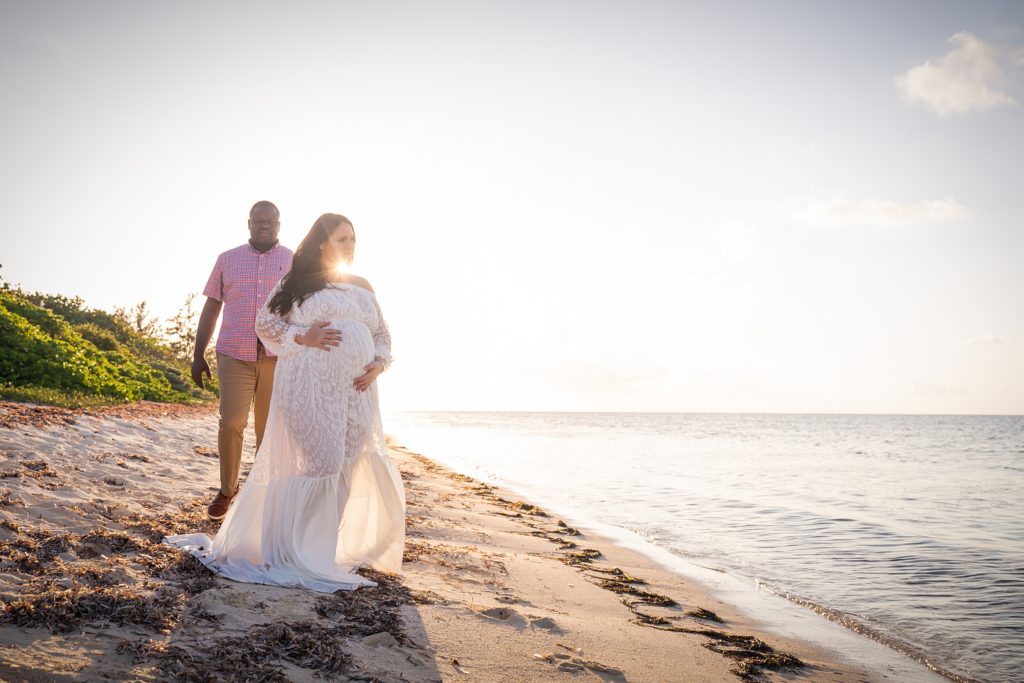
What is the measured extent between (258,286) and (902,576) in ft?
22.2

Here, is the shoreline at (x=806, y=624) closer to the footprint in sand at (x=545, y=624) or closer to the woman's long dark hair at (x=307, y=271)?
the footprint in sand at (x=545, y=624)

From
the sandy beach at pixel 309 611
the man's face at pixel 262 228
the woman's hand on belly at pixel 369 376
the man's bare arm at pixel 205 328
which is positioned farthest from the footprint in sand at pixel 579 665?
the man's face at pixel 262 228

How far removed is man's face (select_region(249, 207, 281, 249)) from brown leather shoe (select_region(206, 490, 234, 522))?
1985mm

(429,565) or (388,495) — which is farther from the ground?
(388,495)

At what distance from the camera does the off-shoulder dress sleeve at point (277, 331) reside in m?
4.15

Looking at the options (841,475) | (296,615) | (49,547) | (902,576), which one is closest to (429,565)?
(296,615)

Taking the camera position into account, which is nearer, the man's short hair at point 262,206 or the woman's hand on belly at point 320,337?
the woman's hand on belly at point 320,337

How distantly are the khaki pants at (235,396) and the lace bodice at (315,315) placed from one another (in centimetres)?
69

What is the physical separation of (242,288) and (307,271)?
101 cm

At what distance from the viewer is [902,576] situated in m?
6.46

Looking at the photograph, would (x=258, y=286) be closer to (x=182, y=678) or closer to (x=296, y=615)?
(x=296, y=615)

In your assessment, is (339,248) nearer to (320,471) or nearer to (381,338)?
(381,338)

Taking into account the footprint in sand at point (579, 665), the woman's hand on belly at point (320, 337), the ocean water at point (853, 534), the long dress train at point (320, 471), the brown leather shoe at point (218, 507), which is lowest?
the ocean water at point (853, 534)

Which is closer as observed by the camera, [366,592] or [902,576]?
[366,592]
